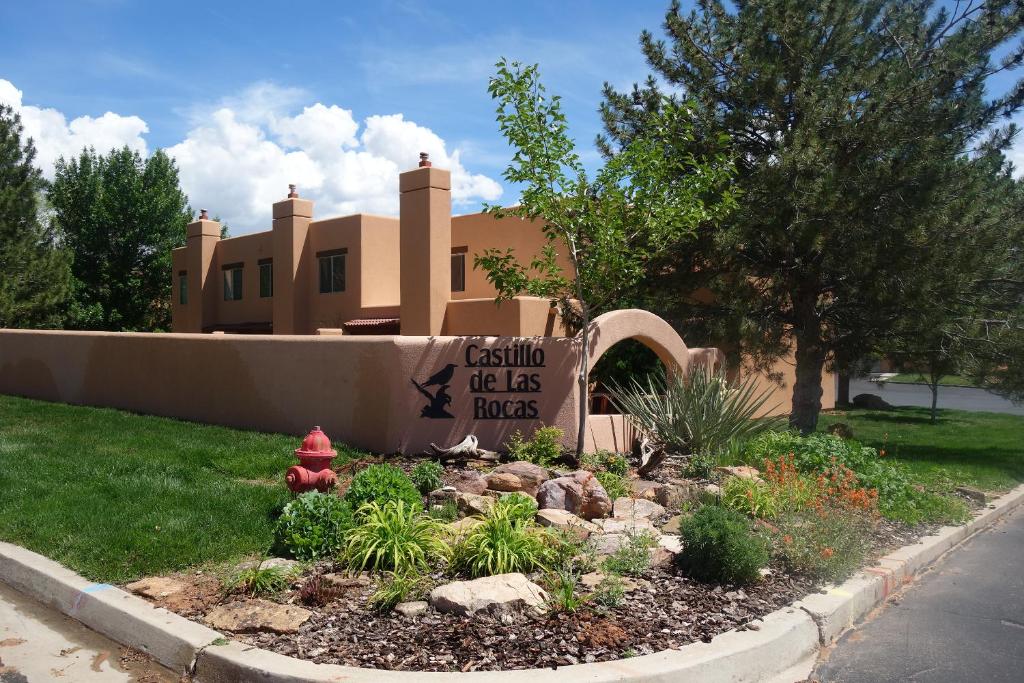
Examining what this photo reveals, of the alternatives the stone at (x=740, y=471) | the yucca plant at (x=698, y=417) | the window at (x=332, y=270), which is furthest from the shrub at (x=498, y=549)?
the window at (x=332, y=270)

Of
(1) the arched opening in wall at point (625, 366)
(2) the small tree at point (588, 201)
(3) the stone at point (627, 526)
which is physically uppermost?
(2) the small tree at point (588, 201)

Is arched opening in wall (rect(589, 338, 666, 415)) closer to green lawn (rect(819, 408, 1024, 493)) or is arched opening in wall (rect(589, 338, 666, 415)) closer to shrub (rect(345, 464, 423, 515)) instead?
green lawn (rect(819, 408, 1024, 493))

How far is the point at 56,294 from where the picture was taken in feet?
98.6

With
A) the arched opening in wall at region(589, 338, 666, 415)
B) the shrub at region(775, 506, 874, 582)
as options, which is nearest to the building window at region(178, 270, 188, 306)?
the arched opening in wall at region(589, 338, 666, 415)

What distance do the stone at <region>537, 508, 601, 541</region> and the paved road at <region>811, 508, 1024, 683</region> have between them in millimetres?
2250

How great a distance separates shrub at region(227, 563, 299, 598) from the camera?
6125 mm

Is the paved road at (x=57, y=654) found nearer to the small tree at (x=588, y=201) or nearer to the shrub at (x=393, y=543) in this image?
the shrub at (x=393, y=543)

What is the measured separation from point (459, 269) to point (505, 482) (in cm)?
1436

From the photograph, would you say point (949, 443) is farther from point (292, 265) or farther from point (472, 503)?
point (292, 265)

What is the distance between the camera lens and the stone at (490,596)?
570cm

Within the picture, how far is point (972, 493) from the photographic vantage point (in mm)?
11500

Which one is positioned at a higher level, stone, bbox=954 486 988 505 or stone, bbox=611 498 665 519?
stone, bbox=611 498 665 519

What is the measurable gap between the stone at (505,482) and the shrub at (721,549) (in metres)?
2.65

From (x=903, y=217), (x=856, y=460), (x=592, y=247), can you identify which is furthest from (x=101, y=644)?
(x=903, y=217)
